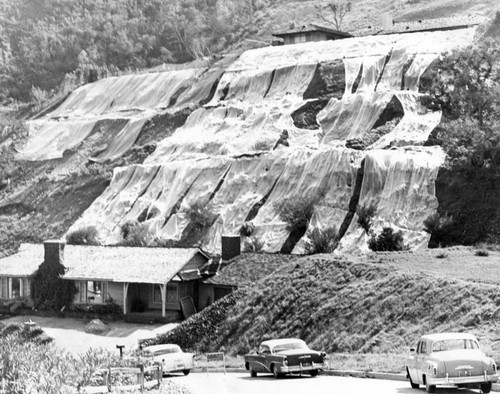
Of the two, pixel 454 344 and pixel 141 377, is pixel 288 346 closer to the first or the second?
pixel 454 344

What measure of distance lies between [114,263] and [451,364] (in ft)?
110

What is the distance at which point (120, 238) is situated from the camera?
241 feet

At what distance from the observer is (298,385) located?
30922 mm

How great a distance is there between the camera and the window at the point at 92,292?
5803 centimetres

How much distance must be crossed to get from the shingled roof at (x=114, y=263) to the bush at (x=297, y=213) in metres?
7.92

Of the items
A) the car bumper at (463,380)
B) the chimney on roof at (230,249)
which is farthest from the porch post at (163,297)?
the car bumper at (463,380)

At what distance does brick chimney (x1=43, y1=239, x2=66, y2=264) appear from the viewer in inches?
2354

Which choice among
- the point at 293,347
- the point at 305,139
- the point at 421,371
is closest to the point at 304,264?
the point at 293,347

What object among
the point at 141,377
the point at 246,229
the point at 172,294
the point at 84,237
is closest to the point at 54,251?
the point at 172,294

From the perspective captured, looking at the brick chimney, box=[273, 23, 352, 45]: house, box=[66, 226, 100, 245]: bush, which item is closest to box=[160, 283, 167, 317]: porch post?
the brick chimney

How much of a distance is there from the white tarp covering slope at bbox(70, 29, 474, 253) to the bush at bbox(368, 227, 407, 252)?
377 centimetres

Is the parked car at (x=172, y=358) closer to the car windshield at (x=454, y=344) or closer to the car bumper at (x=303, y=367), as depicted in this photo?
the car bumper at (x=303, y=367)

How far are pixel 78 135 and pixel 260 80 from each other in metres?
17.0

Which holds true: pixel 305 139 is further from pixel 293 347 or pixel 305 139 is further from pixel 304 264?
pixel 293 347
